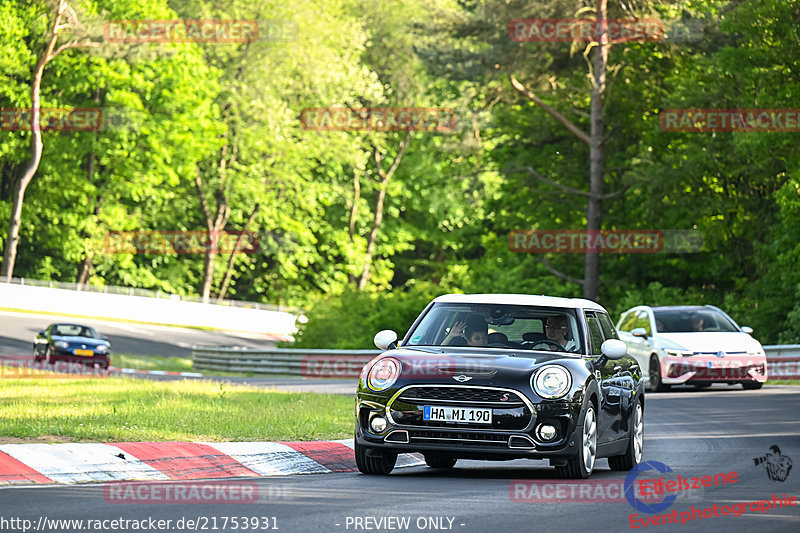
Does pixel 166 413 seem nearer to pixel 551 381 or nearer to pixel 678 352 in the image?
pixel 551 381

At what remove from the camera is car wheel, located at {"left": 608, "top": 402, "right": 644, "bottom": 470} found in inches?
519

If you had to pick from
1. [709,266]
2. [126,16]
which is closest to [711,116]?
[709,266]

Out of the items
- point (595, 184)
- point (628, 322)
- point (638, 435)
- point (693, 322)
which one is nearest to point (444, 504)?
point (638, 435)

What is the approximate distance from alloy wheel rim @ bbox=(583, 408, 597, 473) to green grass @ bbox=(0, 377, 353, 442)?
366 centimetres

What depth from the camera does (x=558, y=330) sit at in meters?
12.5

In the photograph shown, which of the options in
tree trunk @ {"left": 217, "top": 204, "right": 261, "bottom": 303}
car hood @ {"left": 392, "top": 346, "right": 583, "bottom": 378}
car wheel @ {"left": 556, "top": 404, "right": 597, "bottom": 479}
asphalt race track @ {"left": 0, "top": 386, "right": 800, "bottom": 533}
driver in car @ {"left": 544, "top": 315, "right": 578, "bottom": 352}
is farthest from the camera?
tree trunk @ {"left": 217, "top": 204, "right": 261, "bottom": 303}

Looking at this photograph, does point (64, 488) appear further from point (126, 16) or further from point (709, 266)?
point (126, 16)

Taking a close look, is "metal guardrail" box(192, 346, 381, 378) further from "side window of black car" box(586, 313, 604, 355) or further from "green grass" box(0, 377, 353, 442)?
"side window of black car" box(586, 313, 604, 355)

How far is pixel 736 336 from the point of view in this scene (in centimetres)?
2555

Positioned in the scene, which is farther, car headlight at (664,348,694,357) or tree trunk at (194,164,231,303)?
tree trunk at (194,164,231,303)

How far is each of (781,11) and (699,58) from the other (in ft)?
12.1

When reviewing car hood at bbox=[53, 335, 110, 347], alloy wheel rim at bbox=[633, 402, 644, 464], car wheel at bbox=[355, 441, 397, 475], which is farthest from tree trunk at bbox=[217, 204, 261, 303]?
car wheel at bbox=[355, 441, 397, 475]

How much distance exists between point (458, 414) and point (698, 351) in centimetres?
1516

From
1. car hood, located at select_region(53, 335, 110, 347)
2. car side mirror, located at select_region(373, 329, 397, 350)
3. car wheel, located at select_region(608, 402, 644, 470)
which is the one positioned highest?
car side mirror, located at select_region(373, 329, 397, 350)
